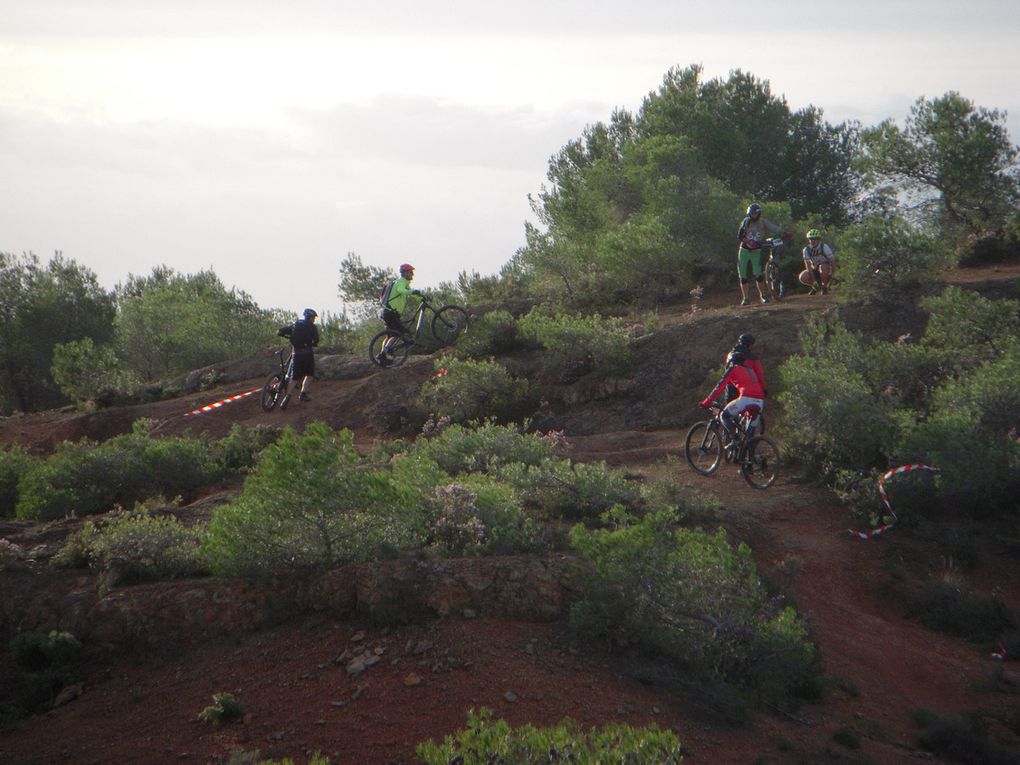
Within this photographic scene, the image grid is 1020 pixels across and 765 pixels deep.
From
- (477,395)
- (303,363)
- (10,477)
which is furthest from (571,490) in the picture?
(303,363)

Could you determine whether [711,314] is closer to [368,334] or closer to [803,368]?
[803,368]

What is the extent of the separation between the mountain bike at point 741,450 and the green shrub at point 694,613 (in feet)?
15.6

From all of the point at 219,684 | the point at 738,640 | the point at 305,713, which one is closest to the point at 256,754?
the point at 305,713

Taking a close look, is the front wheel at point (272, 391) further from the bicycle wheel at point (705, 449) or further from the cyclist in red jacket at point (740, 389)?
the cyclist in red jacket at point (740, 389)

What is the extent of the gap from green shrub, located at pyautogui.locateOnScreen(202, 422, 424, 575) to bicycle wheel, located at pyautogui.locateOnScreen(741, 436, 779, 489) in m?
5.58

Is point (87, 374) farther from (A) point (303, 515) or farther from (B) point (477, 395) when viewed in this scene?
(A) point (303, 515)

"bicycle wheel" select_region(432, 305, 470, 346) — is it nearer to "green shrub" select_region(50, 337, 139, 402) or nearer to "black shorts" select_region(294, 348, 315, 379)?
"black shorts" select_region(294, 348, 315, 379)

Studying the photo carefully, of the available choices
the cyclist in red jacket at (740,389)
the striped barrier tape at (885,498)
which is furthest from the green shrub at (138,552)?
the striped barrier tape at (885,498)

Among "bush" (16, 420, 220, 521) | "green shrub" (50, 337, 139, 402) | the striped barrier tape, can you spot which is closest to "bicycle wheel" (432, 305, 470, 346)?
"bush" (16, 420, 220, 521)

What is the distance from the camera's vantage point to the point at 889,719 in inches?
286

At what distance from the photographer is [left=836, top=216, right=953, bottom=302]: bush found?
18141 mm

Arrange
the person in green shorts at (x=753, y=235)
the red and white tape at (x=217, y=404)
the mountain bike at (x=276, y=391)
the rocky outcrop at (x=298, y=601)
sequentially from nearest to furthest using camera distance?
the rocky outcrop at (x=298, y=601)
the person in green shorts at (x=753, y=235)
the mountain bike at (x=276, y=391)
the red and white tape at (x=217, y=404)

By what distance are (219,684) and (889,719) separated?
4.89m

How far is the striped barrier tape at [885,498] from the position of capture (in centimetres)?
1081
